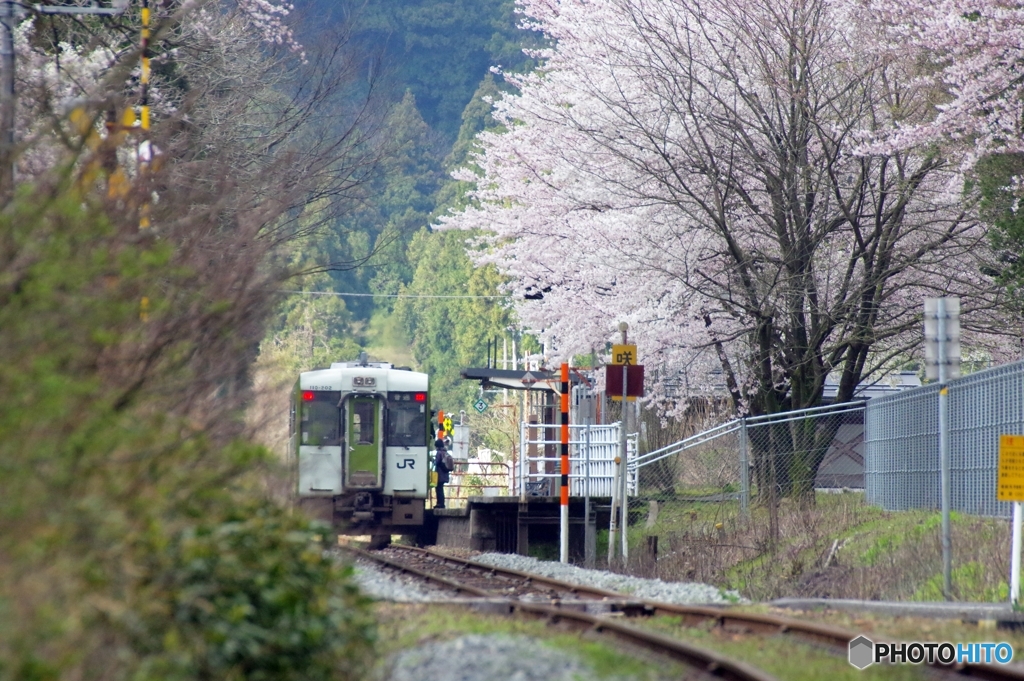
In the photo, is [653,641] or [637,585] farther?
[637,585]

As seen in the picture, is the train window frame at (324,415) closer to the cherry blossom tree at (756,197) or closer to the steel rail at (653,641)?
the cherry blossom tree at (756,197)

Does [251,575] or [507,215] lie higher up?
[507,215]

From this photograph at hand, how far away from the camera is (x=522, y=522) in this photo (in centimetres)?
2095

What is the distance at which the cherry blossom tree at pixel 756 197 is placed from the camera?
18859 millimetres

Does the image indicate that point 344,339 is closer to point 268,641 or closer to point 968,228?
point 968,228

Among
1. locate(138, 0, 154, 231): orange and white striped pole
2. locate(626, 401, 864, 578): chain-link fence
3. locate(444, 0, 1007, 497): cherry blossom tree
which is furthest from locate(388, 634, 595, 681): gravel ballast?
locate(444, 0, 1007, 497): cherry blossom tree

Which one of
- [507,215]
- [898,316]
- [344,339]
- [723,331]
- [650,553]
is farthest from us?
[344,339]

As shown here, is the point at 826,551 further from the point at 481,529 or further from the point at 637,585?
the point at 481,529

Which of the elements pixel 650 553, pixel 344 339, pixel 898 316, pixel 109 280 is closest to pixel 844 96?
pixel 898 316

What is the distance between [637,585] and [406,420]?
858cm

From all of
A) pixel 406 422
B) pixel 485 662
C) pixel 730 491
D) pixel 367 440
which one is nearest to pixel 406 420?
pixel 406 422

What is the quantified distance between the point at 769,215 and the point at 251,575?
1532cm

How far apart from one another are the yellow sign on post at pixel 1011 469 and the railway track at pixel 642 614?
8.09ft

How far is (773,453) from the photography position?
19703mm
